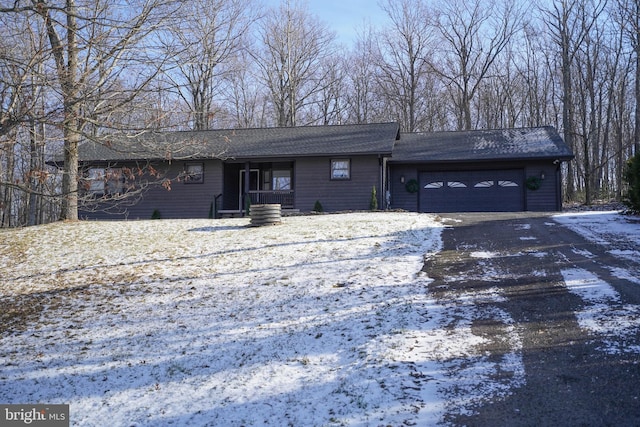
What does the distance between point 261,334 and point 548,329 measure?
311 centimetres

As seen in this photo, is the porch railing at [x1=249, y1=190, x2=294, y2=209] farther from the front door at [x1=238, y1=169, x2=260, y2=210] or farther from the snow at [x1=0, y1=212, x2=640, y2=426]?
the snow at [x1=0, y1=212, x2=640, y2=426]

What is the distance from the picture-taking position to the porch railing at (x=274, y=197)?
19.3 meters

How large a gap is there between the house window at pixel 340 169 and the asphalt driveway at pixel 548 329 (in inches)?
355

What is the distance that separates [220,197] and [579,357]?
16.5 m

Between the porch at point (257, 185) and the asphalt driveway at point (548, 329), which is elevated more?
the porch at point (257, 185)

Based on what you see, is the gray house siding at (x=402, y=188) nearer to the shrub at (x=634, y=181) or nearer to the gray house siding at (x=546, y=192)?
the gray house siding at (x=546, y=192)

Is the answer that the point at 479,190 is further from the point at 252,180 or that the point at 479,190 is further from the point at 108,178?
the point at 108,178

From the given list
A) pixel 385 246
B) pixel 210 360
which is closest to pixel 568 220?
pixel 385 246

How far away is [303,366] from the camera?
15.8 feet

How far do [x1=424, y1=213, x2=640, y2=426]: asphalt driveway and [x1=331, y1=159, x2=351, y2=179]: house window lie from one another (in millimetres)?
9027

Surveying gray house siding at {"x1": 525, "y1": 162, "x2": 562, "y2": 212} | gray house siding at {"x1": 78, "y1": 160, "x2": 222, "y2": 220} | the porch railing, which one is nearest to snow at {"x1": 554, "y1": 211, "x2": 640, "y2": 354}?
gray house siding at {"x1": 525, "y1": 162, "x2": 562, "y2": 212}

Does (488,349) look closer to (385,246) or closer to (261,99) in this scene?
(385,246)

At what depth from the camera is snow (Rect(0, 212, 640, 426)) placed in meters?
4.23

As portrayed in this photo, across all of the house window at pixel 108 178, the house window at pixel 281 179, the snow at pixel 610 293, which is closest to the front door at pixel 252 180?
the house window at pixel 281 179
